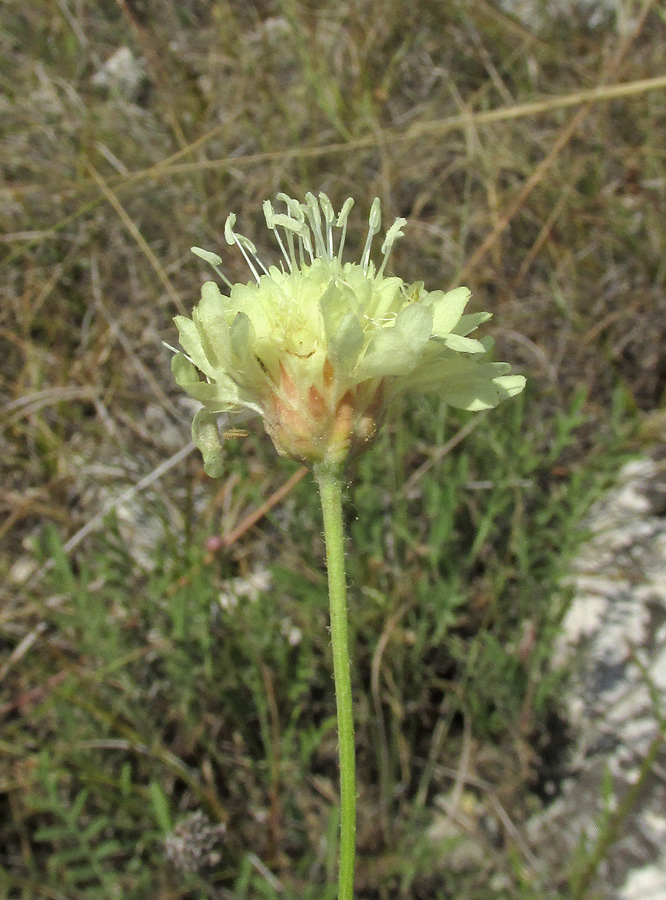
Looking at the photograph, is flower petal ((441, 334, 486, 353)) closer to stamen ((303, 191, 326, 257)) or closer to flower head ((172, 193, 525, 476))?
flower head ((172, 193, 525, 476))

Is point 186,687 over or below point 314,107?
below

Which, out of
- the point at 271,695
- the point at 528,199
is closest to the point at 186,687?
the point at 271,695

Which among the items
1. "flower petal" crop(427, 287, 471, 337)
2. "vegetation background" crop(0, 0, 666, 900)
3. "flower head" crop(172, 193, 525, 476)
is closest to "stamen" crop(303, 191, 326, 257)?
"flower head" crop(172, 193, 525, 476)

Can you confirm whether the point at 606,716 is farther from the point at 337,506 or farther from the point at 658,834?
the point at 337,506

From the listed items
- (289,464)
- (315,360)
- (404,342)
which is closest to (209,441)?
(315,360)

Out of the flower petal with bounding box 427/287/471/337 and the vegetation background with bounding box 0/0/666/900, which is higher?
the flower petal with bounding box 427/287/471/337

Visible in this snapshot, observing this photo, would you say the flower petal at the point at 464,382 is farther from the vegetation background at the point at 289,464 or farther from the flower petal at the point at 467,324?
the vegetation background at the point at 289,464
